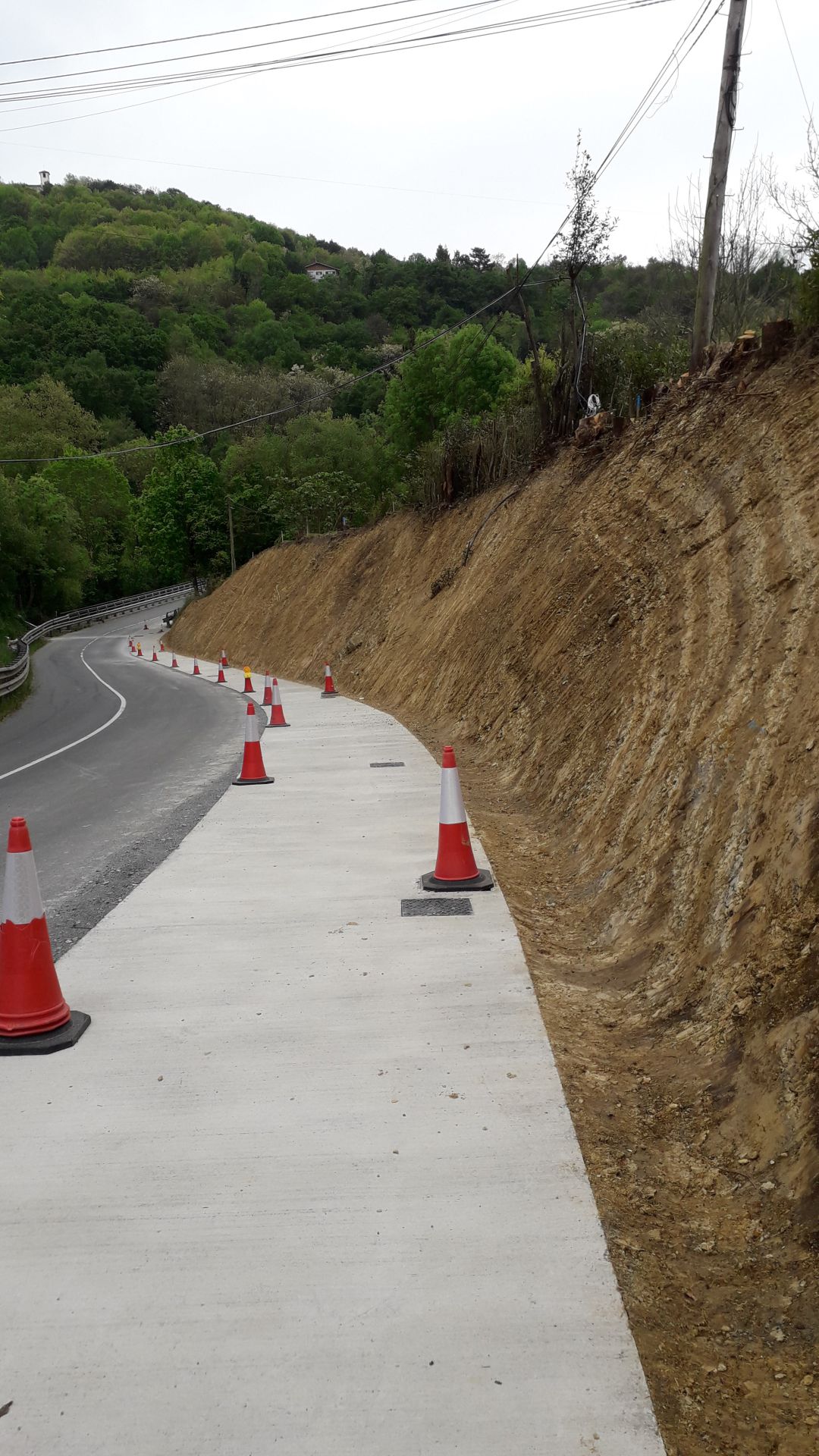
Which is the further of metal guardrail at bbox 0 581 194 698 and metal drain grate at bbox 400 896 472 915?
metal guardrail at bbox 0 581 194 698

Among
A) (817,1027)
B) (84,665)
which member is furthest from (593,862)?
(84,665)

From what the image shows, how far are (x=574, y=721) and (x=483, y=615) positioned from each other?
6803mm

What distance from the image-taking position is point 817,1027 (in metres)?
3.44

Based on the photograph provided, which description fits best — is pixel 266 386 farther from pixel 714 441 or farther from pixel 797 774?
pixel 797 774

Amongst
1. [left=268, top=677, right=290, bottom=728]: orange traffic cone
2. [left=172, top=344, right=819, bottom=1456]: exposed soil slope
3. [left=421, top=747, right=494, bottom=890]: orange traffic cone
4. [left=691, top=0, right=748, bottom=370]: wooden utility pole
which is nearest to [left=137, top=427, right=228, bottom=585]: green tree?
[left=268, top=677, right=290, bottom=728]: orange traffic cone

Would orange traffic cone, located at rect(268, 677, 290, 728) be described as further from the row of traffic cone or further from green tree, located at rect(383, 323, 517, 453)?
green tree, located at rect(383, 323, 517, 453)

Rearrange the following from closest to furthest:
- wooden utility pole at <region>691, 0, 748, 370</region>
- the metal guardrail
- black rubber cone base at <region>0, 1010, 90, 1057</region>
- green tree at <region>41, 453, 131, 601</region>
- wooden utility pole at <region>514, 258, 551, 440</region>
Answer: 1. black rubber cone base at <region>0, 1010, 90, 1057</region>
2. wooden utility pole at <region>691, 0, 748, 370</region>
3. wooden utility pole at <region>514, 258, 551, 440</region>
4. the metal guardrail
5. green tree at <region>41, 453, 131, 601</region>

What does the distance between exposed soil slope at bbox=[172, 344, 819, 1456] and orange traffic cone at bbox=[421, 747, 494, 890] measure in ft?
1.19

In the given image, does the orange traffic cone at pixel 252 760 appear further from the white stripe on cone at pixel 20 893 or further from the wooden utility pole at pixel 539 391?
the wooden utility pole at pixel 539 391

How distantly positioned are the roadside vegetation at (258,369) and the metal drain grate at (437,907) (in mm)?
6294

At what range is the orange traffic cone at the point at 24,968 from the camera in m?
4.36

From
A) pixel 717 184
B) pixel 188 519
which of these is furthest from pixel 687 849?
pixel 188 519

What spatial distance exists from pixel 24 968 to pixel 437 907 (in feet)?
8.16

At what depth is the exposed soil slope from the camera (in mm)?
2828
